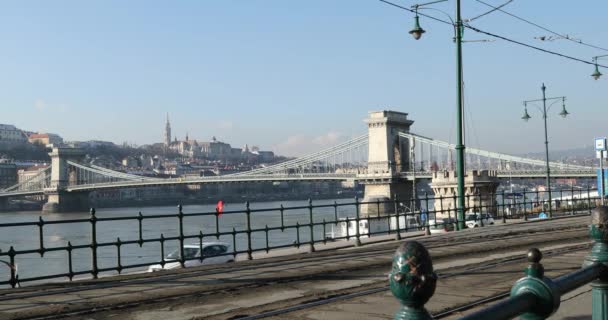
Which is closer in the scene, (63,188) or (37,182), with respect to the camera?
(63,188)

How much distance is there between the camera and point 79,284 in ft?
32.4

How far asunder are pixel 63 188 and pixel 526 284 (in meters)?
109

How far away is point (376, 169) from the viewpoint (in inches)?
3561

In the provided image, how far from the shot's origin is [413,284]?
2.16 metres

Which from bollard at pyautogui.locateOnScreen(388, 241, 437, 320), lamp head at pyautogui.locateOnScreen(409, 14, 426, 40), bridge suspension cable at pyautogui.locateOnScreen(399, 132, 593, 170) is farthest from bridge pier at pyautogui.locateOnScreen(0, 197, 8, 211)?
bollard at pyautogui.locateOnScreen(388, 241, 437, 320)

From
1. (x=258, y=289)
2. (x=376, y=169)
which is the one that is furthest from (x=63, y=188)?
(x=258, y=289)

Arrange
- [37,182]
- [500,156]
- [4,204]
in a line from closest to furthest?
1. [500,156]
2. [4,204]
3. [37,182]

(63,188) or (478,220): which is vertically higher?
(63,188)

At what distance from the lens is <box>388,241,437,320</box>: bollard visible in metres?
2.15

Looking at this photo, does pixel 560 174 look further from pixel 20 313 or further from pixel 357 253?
pixel 20 313

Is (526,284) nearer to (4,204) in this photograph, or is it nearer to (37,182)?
(4,204)

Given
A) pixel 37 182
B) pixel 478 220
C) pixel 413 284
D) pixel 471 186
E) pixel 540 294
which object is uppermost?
pixel 37 182

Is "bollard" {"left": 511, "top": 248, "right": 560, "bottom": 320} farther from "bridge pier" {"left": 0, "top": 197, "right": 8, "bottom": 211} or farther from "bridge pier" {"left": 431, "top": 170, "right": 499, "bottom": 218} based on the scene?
"bridge pier" {"left": 0, "top": 197, "right": 8, "bottom": 211}

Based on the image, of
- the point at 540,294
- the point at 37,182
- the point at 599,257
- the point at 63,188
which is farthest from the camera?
the point at 37,182
